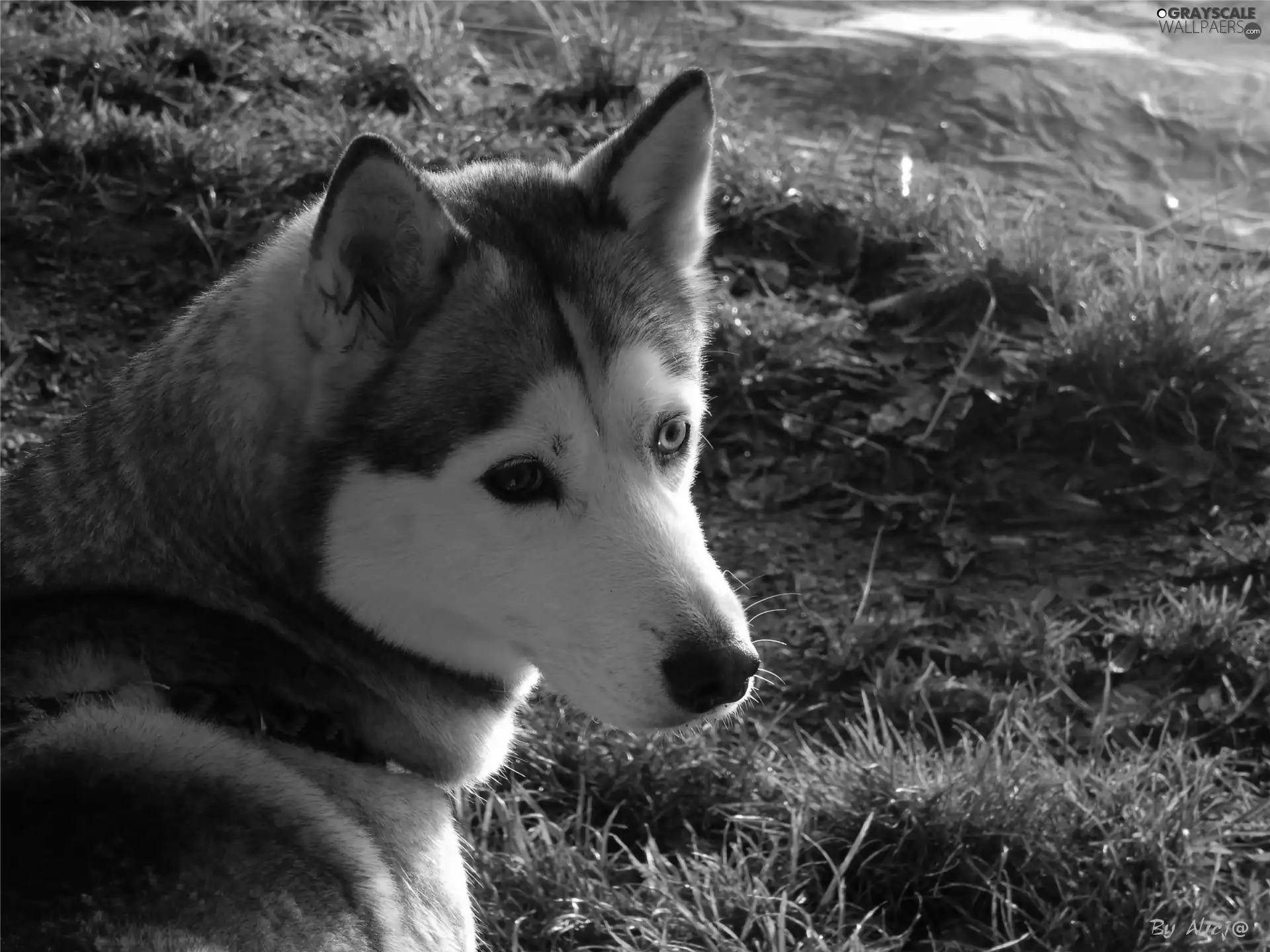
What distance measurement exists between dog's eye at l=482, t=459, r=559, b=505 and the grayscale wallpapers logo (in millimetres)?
5956

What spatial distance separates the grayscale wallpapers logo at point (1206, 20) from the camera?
7055 millimetres

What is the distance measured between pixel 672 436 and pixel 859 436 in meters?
2.40

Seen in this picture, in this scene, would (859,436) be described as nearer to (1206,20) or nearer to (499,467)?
(499,467)

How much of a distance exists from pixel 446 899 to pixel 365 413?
949 mm

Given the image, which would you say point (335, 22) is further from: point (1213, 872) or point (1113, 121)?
point (1213, 872)

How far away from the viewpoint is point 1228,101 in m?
6.78

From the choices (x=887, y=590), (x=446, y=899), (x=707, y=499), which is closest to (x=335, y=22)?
(x=707, y=499)

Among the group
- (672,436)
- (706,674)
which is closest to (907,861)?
(706,674)

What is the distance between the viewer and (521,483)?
2570 millimetres

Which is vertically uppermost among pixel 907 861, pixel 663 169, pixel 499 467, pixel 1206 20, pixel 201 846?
pixel 663 169

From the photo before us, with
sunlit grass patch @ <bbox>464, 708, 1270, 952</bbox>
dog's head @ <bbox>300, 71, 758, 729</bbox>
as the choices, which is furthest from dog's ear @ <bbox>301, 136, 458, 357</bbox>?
Answer: sunlit grass patch @ <bbox>464, 708, 1270, 952</bbox>
